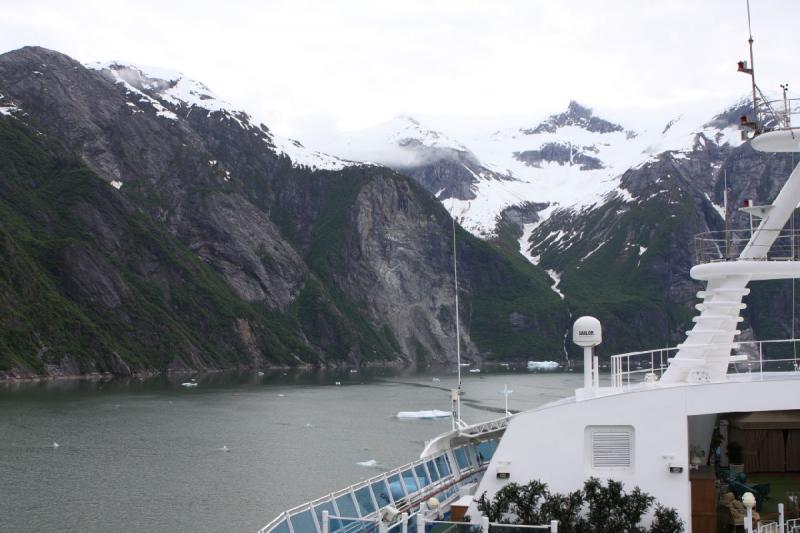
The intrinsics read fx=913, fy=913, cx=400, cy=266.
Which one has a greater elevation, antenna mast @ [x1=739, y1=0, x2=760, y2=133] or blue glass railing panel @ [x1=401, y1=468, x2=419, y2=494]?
antenna mast @ [x1=739, y1=0, x2=760, y2=133]

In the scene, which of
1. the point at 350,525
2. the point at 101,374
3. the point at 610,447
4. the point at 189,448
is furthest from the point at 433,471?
the point at 101,374

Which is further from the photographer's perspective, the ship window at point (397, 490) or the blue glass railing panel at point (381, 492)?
the ship window at point (397, 490)

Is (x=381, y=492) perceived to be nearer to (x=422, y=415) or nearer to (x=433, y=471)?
(x=433, y=471)

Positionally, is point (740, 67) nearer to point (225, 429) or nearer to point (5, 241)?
point (225, 429)

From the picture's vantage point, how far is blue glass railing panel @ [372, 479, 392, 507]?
17.6 meters

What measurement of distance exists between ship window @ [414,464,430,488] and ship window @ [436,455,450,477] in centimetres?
62

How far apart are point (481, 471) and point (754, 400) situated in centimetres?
781

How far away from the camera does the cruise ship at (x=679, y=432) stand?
14805 mm

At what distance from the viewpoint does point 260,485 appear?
179 ft

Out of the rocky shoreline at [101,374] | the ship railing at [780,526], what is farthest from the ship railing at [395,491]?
the rocky shoreline at [101,374]

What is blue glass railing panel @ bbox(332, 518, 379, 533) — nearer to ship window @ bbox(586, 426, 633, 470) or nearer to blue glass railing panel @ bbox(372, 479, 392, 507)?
blue glass railing panel @ bbox(372, 479, 392, 507)

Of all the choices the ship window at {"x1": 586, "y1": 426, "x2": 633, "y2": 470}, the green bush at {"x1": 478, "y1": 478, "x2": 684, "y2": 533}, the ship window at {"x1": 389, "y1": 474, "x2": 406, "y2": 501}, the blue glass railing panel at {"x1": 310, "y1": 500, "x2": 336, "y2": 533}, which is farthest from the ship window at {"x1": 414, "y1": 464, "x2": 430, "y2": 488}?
the ship window at {"x1": 586, "y1": 426, "x2": 633, "y2": 470}

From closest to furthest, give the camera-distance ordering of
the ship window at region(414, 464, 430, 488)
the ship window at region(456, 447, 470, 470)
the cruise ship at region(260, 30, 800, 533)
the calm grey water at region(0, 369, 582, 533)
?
the cruise ship at region(260, 30, 800, 533)
the ship window at region(414, 464, 430, 488)
the ship window at region(456, 447, 470, 470)
the calm grey water at region(0, 369, 582, 533)

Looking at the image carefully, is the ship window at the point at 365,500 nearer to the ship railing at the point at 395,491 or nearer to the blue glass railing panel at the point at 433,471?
the ship railing at the point at 395,491
